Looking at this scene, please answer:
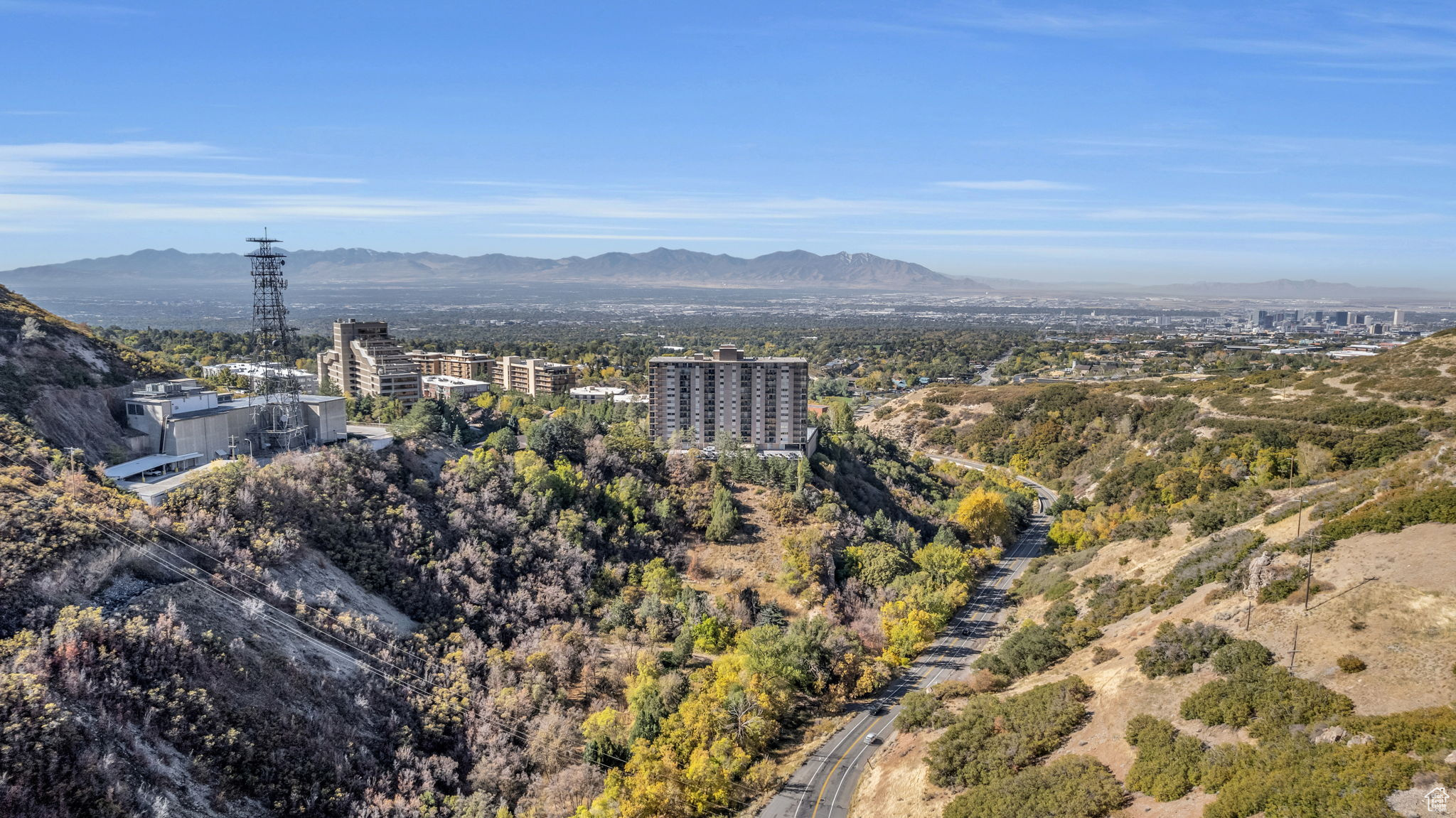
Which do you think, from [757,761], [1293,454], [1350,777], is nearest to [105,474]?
[757,761]

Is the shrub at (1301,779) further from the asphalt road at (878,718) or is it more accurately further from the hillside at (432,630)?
the hillside at (432,630)

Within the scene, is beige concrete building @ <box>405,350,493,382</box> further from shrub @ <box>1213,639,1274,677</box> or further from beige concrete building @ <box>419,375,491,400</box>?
shrub @ <box>1213,639,1274,677</box>

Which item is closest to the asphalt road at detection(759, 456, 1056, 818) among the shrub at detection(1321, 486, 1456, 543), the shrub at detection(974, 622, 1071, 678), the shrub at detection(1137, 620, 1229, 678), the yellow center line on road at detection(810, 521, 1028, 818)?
the yellow center line on road at detection(810, 521, 1028, 818)

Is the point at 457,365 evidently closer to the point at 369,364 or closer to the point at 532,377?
the point at 532,377

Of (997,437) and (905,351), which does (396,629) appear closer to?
(997,437)

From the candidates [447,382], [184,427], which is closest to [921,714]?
[184,427]
